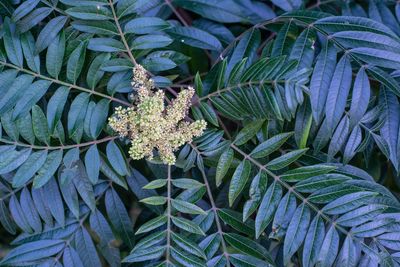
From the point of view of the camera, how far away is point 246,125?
4.81 feet

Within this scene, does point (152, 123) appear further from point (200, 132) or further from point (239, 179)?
point (239, 179)

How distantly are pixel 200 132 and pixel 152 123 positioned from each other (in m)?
0.15

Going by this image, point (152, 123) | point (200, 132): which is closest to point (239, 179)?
point (200, 132)

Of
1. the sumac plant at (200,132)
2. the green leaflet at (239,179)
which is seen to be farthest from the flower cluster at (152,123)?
the green leaflet at (239,179)

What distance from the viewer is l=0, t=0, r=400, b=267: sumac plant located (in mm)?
1343

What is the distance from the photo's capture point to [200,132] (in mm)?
1372

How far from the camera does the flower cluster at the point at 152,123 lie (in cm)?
129

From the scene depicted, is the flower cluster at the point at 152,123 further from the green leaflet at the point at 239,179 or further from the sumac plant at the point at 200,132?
the green leaflet at the point at 239,179

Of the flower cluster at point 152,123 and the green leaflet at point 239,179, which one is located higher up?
the flower cluster at point 152,123

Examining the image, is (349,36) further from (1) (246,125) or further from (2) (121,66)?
(2) (121,66)

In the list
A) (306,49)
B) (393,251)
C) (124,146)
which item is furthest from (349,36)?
(124,146)

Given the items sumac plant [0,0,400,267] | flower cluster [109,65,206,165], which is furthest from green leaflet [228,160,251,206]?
flower cluster [109,65,206,165]

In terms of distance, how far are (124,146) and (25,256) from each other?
1.41 ft

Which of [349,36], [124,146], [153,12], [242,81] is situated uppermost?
[153,12]
